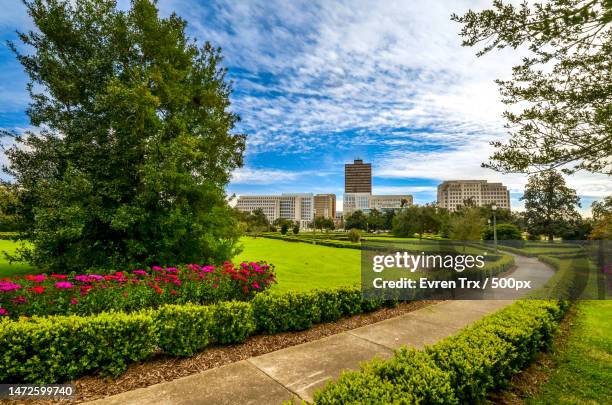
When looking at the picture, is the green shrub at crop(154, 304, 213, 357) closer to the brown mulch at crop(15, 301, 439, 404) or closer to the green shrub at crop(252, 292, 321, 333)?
the brown mulch at crop(15, 301, 439, 404)

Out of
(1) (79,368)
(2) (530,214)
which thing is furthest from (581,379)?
(2) (530,214)

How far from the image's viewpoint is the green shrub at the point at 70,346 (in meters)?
3.73

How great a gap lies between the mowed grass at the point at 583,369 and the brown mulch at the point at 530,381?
0.23 feet

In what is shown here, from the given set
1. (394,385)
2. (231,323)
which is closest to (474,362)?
(394,385)

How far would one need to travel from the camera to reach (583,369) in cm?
492

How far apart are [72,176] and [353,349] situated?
9.33m

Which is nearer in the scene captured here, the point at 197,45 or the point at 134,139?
the point at 134,139

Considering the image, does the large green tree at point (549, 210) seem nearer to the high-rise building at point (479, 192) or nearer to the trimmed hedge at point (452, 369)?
the trimmed hedge at point (452, 369)

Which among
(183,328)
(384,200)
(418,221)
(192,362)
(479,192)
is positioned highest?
(479,192)

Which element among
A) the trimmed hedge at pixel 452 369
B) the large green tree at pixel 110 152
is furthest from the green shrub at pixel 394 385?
the large green tree at pixel 110 152

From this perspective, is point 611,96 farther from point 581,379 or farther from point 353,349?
point 353,349

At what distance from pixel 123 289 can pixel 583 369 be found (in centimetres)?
865

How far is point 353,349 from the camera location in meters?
5.17

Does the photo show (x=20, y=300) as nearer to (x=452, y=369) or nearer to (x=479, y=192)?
(x=452, y=369)
